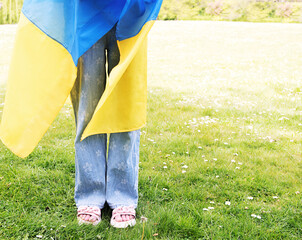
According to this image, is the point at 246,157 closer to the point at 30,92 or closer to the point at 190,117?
the point at 190,117

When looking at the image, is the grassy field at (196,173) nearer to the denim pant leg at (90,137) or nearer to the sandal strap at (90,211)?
the sandal strap at (90,211)

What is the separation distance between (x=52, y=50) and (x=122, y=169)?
0.78 metres

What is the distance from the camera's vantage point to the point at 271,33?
600 inches

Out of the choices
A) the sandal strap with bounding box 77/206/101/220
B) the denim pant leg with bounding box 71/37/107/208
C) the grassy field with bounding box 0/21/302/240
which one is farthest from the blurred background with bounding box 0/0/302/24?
the sandal strap with bounding box 77/206/101/220

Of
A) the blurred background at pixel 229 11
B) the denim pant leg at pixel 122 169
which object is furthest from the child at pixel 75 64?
the blurred background at pixel 229 11

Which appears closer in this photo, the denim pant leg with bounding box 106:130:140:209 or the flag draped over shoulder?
the flag draped over shoulder

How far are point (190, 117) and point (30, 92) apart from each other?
270 cm

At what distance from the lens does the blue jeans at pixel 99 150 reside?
1815 millimetres

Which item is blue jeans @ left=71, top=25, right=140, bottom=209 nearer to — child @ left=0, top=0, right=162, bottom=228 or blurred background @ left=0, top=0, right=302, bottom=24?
child @ left=0, top=0, right=162, bottom=228

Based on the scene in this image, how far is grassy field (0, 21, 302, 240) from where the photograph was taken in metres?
1.93

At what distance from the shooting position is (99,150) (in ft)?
6.41

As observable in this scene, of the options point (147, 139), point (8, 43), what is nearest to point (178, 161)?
point (147, 139)

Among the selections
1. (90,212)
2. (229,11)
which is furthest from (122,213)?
(229,11)

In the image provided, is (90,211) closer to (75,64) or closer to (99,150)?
(99,150)
